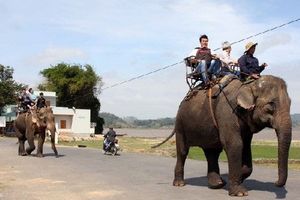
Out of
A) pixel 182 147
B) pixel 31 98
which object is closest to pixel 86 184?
pixel 182 147

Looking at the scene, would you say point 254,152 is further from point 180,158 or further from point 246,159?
point 246,159

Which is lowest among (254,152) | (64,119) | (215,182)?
(215,182)

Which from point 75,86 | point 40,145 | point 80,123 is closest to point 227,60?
point 40,145

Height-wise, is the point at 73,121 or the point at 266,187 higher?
the point at 73,121

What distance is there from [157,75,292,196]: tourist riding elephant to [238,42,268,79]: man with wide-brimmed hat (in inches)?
13.3

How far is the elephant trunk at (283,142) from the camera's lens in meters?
10.5

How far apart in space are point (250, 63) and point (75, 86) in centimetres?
7203

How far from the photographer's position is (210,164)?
13844mm

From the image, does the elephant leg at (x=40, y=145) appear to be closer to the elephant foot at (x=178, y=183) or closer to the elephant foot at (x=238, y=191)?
the elephant foot at (x=178, y=183)

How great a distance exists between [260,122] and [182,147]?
3163 mm

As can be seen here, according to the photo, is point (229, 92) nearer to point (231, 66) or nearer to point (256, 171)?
point (231, 66)

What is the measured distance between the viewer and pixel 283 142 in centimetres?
1067

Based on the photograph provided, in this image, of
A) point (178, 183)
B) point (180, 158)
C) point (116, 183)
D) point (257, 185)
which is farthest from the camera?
point (116, 183)

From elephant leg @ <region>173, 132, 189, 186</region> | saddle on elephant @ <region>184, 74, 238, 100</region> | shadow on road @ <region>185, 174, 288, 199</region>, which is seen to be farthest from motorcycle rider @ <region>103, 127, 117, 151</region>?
saddle on elephant @ <region>184, 74, 238, 100</region>
